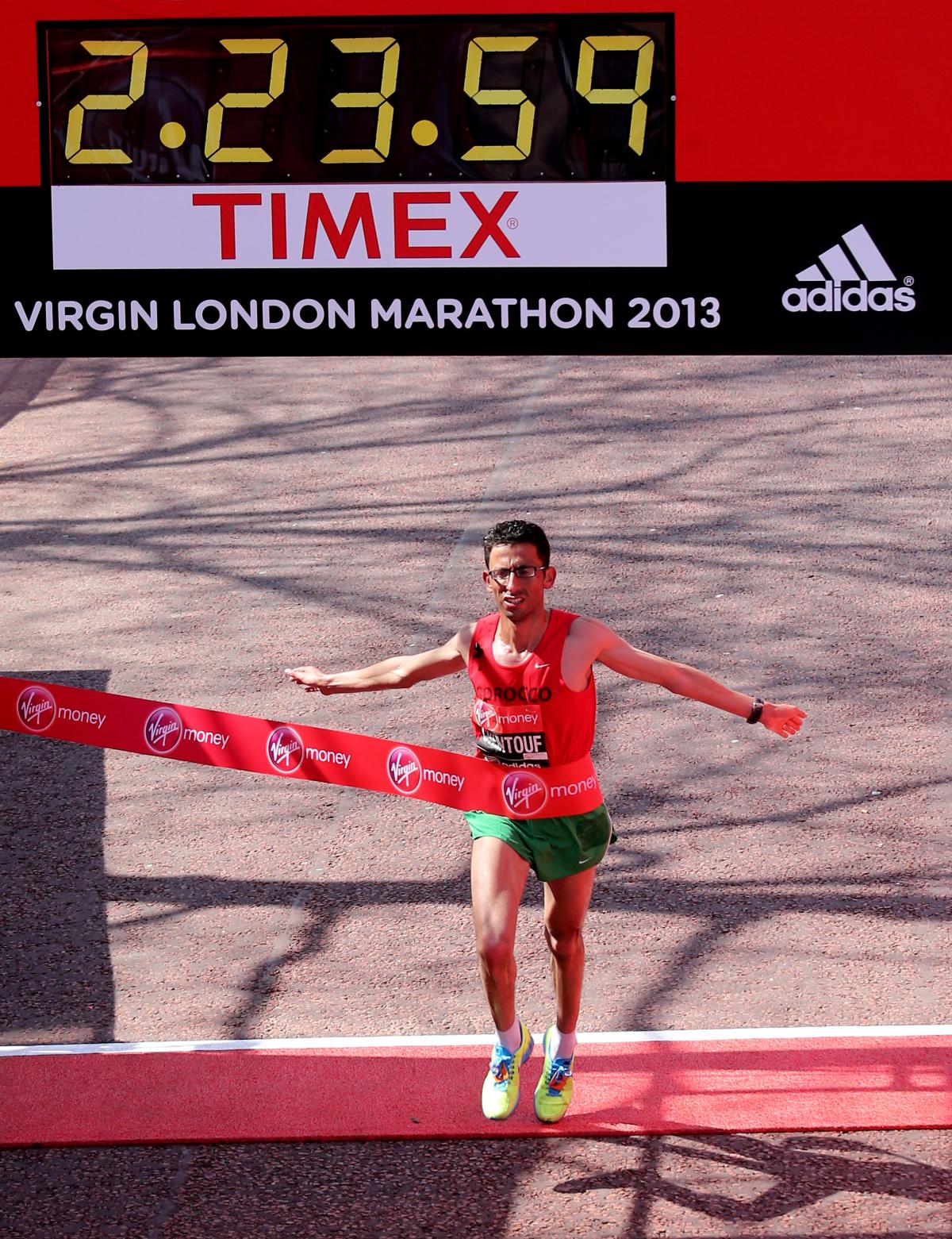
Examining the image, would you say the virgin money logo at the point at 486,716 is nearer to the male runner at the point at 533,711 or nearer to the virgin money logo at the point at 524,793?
the male runner at the point at 533,711

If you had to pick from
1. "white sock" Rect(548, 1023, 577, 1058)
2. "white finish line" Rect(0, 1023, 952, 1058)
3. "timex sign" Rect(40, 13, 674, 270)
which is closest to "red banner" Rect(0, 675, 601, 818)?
"white sock" Rect(548, 1023, 577, 1058)

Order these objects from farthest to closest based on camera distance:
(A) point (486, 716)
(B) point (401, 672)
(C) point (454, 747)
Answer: (C) point (454, 747) → (B) point (401, 672) → (A) point (486, 716)

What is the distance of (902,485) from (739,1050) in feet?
36.5

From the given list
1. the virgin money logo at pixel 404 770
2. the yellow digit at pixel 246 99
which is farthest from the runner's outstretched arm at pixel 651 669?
the yellow digit at pixel 246 99

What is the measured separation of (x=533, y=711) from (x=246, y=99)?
8.29 feet

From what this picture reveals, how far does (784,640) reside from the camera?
13586 mm

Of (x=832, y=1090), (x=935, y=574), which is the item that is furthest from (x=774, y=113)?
(x=935, y=574)

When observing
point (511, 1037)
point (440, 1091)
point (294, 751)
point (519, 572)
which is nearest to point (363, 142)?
point (519, 572)

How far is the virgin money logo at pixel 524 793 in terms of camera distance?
588cm

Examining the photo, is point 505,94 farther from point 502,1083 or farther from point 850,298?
point 502,1083

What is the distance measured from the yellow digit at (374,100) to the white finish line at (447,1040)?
4001 mm

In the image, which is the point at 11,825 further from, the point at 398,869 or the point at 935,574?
the point at 935,574

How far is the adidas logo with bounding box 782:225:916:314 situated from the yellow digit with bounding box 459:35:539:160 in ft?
3.75

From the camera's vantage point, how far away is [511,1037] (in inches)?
245
